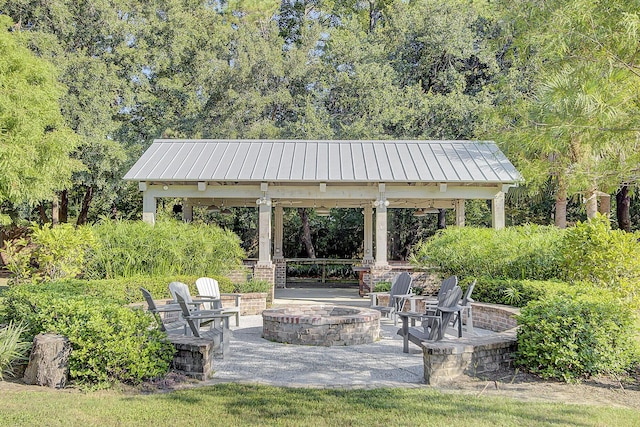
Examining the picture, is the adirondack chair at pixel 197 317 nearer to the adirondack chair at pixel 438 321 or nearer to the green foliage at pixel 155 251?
the adirondack chair at pixel 438 321

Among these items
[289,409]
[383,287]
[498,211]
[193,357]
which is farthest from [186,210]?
[289,409]

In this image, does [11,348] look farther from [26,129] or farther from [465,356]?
[26,129]

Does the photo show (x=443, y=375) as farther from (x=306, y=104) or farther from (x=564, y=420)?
(x=306, y=104)

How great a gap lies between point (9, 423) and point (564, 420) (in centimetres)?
440

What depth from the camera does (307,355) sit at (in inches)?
292

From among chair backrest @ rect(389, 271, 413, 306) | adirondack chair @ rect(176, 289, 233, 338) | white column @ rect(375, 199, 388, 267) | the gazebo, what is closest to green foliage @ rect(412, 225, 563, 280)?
chair backrest @ rect(389, 271, 413, 306)

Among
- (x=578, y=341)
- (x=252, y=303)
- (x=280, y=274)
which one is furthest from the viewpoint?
(x=280, y=274)

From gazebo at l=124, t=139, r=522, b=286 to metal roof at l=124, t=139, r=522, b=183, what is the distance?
0.03 meters

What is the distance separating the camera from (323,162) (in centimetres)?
1516

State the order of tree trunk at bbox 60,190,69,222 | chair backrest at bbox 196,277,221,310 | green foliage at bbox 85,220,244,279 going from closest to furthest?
chair backrest at bbox 196,277,221,310 < green foliage at bbox 85,220,244,279 < tree trunk at bbox 60,190,69,222

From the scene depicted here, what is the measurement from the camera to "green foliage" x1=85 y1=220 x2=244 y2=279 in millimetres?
10234

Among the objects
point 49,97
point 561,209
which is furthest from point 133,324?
point 561,209

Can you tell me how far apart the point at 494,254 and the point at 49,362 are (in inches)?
317

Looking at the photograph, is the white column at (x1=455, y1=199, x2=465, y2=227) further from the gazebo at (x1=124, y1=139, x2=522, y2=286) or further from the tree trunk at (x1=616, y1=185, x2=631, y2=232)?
the tree trunk at (x1=616, y1=185, x2=631, y2=232)
